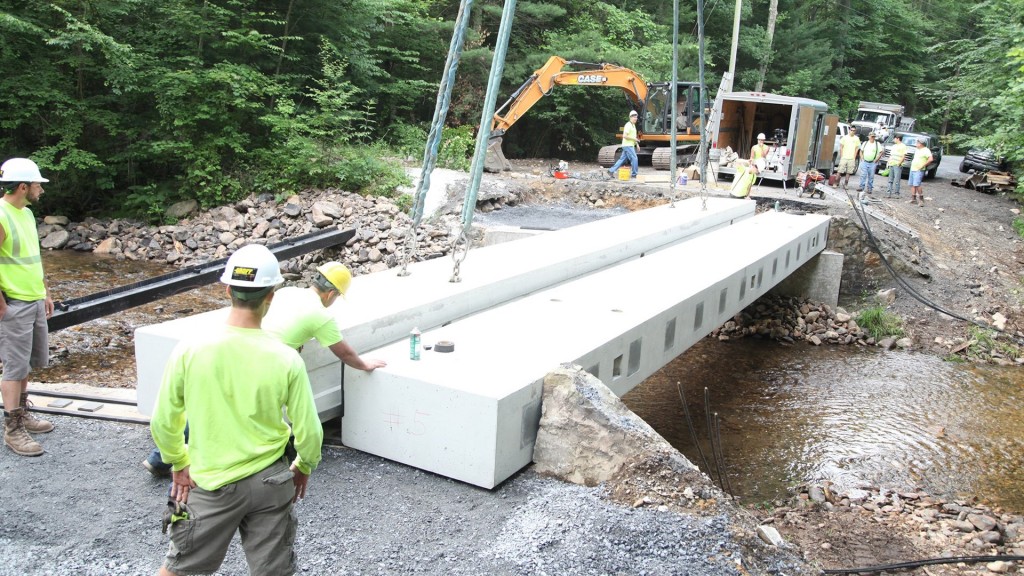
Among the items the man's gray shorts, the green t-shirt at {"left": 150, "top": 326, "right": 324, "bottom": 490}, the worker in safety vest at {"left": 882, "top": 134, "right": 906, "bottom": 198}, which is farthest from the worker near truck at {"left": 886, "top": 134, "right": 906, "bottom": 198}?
the green t-shirt at {"left": 150, "top": 326, "right": 324, "bottom": 490}

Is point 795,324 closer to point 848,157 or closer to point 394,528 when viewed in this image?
point 848,157

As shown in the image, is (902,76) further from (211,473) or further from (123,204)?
(211,473)

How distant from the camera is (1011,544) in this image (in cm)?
622

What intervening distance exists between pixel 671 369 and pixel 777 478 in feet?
13.1

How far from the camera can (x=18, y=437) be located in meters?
4.73

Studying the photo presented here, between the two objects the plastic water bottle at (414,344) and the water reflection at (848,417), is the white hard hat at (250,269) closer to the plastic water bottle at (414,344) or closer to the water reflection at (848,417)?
the plastic water bottle at (414,344)

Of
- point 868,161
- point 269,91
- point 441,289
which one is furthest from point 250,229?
point 868,161

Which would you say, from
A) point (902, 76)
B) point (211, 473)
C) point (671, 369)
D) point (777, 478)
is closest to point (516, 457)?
point (211, 473)

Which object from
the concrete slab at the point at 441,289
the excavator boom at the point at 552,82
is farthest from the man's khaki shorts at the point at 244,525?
the excavator boom at the point at 552,82

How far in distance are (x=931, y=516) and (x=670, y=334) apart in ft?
8.93

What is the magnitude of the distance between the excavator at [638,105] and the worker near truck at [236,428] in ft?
52.4

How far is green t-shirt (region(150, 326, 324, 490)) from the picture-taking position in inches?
108

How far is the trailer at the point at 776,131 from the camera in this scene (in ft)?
59.3

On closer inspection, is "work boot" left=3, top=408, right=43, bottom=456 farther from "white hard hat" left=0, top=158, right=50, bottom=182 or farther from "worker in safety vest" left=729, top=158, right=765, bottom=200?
"worker in safety vest" left=729, top=158, right=765, bottom=200
